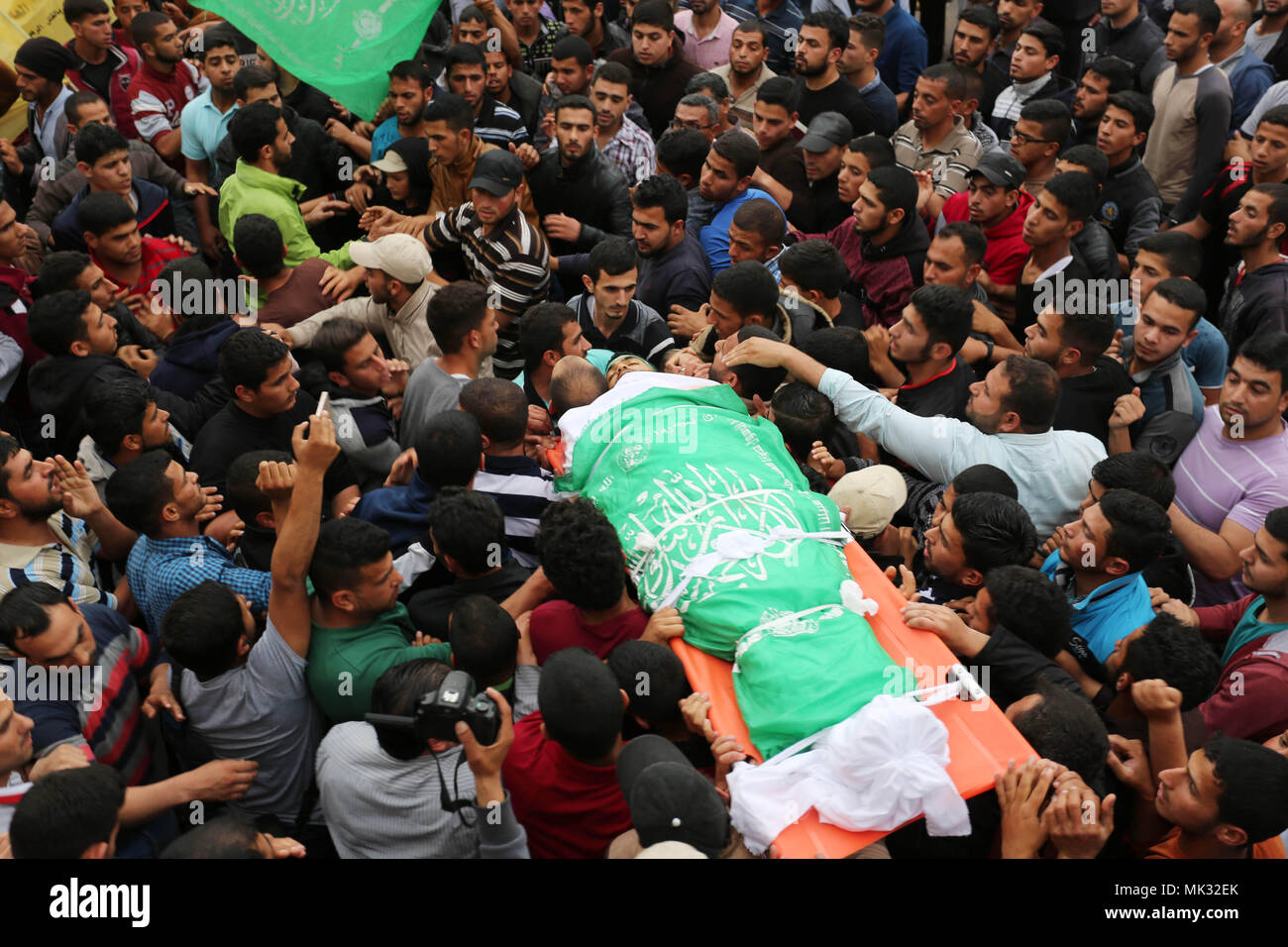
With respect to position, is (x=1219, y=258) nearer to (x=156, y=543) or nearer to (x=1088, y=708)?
(x=1088, y=708)

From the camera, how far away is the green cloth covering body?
2781mm

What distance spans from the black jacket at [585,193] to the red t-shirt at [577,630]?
117 inches

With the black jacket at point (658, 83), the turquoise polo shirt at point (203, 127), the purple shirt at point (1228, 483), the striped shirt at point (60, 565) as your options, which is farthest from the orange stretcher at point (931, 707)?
the black jacket at point (658, 83)

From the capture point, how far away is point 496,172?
492 centimetres

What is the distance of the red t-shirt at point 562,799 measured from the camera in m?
2.79

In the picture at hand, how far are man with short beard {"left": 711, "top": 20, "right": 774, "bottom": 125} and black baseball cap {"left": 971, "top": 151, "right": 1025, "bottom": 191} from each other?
1917mm

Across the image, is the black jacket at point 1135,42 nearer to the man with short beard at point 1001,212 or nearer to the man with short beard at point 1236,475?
the man with short beard at point 1001,212

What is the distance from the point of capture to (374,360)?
4293 mm

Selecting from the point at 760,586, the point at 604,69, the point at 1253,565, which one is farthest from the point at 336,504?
the point at 604,69

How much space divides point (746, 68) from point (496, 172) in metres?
2.71

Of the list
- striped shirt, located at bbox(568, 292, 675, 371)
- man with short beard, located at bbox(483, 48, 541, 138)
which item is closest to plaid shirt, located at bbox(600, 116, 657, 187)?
man with short beard, located at bbox(483, 48, 541, 138)

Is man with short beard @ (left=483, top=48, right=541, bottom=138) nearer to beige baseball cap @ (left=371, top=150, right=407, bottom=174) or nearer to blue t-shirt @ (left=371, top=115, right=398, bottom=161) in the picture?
blue t-shirt @ (left=371, top=115, right=398, bottom=161)

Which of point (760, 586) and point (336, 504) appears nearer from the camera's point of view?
point (760, 586)

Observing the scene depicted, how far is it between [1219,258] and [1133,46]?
223 centimetres
